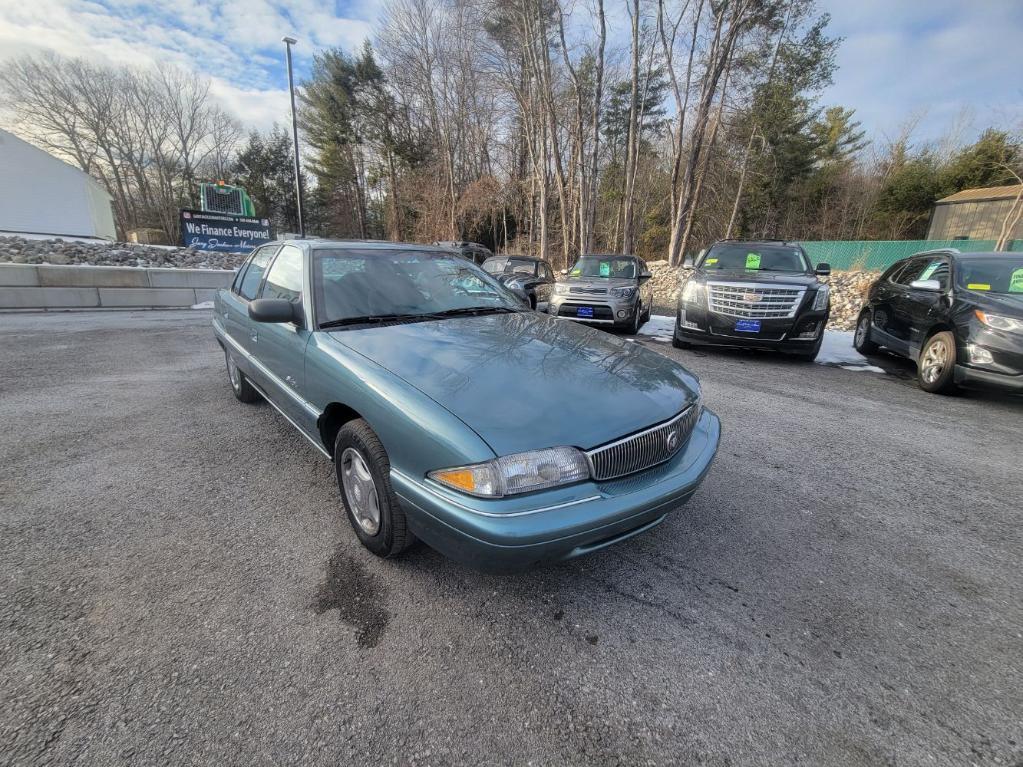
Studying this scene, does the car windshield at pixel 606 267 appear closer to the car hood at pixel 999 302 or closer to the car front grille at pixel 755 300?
the car front grille at pixel 755 300

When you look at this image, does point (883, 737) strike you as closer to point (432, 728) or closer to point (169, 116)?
point (432, 728)

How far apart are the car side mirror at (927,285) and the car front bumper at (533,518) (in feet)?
18.1

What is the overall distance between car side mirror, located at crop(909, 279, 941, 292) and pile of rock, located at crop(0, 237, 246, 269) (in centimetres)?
1520

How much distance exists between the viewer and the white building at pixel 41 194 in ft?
73.1

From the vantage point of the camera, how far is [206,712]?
1.39 metres

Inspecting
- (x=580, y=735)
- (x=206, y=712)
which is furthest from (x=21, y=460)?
(x=580, y=735)

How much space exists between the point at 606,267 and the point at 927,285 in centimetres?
490

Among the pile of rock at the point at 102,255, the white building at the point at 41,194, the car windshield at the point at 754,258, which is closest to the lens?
the car windshield at the point at 754,258

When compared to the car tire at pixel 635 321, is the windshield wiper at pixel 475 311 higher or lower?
higher

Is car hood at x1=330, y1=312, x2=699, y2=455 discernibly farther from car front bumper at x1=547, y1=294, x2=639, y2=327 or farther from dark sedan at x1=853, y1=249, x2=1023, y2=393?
car front bumper at x1=547, y1=294, x2=639, y2=327

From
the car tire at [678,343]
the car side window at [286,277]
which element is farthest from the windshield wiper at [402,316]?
the car tire at [678,343]

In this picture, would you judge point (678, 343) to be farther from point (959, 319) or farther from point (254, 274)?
point (254, 274)

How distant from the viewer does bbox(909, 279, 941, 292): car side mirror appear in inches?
200

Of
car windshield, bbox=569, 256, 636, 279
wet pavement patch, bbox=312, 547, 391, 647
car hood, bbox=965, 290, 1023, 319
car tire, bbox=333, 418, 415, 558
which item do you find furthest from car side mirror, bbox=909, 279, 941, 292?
wet pavement patch, bbox=312, 547, 391, 647
